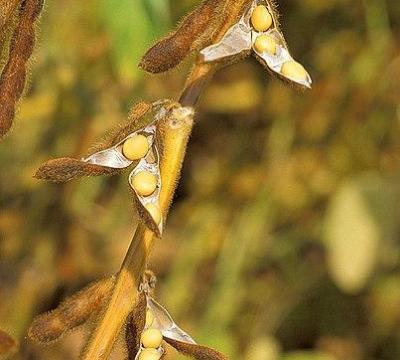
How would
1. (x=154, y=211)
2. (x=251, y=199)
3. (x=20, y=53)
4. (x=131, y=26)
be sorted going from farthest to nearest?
(x=251, y=199) < (x=131, y=26) < (x=20, y=53) < (x=154, y=211)

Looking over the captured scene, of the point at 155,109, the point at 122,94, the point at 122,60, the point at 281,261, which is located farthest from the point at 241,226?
the point at 155,109

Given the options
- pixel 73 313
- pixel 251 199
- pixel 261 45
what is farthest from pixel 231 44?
pixel 251 199

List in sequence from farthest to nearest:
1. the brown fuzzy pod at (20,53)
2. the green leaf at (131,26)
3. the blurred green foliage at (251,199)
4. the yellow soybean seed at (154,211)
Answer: the blurred green foliage at (251,199) < the green leaf at (131,26) < the brown fuzzy pod at (20,53) < the yellow soybean seed at (154,211)

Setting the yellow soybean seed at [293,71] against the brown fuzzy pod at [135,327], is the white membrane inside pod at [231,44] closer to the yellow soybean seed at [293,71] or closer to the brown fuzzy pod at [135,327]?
the yellow soybean seed at [293,71]

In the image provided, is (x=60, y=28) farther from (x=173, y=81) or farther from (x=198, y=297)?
(x=198, y=297)

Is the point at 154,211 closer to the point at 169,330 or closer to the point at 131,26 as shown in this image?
the point at 169,330

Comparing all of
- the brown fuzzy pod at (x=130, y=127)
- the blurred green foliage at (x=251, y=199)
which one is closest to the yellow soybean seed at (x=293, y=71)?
the brown fuzzy pod at (x=130, y=127)
